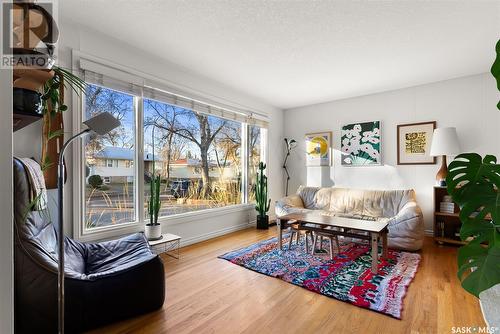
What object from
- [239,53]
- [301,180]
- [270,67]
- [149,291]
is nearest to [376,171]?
[301,180]

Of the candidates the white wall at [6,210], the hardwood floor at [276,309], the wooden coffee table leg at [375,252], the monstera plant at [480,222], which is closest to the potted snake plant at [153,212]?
the hardwood floor at [276,309]

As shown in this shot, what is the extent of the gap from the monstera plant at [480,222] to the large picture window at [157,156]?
9.72 feet

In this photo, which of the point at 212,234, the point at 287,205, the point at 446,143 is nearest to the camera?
the point at 446,143

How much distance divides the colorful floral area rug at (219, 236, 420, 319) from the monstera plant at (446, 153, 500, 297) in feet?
3.13

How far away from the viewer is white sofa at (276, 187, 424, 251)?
3137 millimetres

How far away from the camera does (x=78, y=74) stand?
2.37 metres

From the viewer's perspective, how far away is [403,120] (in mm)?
4023

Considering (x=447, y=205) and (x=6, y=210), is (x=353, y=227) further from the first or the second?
(x=6, y=210)

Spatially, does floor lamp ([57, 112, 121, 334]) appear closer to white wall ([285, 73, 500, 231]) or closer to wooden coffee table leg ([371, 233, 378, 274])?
wooden coffee table leg ([371, 233, 378, 274])

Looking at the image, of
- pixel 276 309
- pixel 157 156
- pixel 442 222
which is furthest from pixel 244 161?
pixel 442 222

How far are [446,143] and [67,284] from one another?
175 inches

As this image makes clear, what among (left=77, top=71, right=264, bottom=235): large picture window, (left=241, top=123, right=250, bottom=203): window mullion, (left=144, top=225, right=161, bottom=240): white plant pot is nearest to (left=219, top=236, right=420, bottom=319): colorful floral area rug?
(left=144, top=225, right=161, bottom=240): white plant pot

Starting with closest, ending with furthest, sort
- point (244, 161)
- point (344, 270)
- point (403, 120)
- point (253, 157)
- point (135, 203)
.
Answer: point (344, 270) < point (135, 203) < point (403, 120) < point (244, 161) < point (253, 157)

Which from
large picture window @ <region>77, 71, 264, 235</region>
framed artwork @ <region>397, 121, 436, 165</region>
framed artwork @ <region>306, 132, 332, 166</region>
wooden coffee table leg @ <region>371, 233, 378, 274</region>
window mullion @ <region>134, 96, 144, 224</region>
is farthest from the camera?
framed artwork @ <region>306, 132, 332, 166</region>
